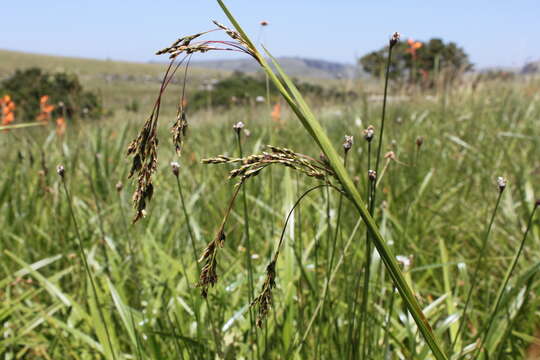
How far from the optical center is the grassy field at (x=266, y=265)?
1.27 metres

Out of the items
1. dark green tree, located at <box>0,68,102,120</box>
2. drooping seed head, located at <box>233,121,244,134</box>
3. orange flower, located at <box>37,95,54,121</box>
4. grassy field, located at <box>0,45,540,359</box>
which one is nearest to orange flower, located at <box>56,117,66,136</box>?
orange flower, located at <box>37,95,54,121</box>

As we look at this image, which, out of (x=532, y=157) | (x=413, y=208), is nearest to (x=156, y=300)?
(x=413, y=208)

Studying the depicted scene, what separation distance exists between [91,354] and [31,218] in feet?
4.04

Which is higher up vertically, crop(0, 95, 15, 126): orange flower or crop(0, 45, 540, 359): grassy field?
crop(0, 95, 15, 126): orange flower

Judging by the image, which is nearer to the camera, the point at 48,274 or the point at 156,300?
the point at 156,300

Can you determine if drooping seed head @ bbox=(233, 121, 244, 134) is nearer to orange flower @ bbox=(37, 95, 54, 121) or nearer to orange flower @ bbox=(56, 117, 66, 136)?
orange flower @ bbox=(56, 117, 66, 136)

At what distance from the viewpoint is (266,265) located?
1792 mm

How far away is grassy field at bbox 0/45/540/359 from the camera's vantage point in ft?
4.18

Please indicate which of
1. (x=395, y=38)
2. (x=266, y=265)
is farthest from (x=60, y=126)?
(x=395, y=38)

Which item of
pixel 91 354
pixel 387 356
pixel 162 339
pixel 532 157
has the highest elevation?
pixel 532 157

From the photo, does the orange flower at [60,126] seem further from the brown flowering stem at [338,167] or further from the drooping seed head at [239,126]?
the brown flowering stem at [338,167]

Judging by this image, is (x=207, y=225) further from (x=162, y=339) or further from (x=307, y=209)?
(x=162, y=339)

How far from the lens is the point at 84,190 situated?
130 inches

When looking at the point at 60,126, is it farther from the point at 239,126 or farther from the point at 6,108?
the point at 239,126
